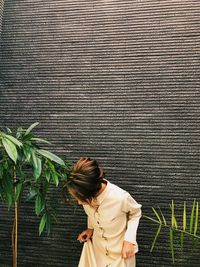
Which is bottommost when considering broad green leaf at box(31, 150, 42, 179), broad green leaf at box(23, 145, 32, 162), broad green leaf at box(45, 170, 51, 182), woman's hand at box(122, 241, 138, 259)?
woman's hand at box(122, 241, 138, 259)

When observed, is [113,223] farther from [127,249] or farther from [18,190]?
[18,190]

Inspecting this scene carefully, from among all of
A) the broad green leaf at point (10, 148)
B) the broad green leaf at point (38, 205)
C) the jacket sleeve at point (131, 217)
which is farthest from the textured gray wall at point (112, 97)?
the broad green leaf at point (10, 148)

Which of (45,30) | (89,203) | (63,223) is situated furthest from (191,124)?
(45,30)

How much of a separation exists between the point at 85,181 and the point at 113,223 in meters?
0.28

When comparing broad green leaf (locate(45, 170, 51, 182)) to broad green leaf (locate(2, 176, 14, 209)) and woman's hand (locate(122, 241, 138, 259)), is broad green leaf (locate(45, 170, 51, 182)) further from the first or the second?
woman's hand (locate(122, 241, 138, 259))

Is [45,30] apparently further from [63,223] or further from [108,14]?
[63,223]

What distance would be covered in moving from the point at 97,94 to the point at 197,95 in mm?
642

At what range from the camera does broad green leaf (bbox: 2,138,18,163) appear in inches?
61.6

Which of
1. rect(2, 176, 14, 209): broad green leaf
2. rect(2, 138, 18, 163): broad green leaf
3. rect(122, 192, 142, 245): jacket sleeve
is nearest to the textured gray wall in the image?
rect(122, 192, 142, 245): jacket sleeve

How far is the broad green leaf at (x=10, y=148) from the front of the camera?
5.13ft

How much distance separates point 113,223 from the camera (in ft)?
5.98

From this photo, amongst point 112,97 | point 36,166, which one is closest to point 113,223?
point 36,166

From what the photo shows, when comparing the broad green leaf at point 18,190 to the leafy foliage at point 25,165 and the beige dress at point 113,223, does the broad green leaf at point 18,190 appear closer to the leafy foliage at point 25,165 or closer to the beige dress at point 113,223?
the leafy foliage at point 25,165

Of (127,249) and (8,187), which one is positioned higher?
(8,187)
